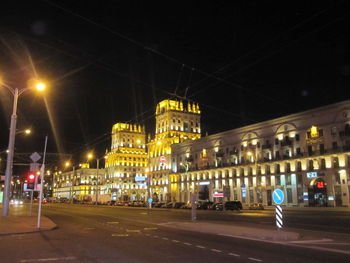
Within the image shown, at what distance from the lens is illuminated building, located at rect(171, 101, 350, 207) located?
64312mm

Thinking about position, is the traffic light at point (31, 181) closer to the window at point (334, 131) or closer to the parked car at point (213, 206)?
the parked car at point (213, 206)

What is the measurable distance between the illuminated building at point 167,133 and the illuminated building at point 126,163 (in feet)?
72.9

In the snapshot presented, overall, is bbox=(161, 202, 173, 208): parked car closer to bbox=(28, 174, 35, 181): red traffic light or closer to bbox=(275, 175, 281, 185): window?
bbox=(275, 175, 281, 185): window

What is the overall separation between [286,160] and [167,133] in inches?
2172

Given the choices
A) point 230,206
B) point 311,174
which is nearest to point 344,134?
point 311,174

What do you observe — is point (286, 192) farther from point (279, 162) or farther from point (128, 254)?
point (128, 254)

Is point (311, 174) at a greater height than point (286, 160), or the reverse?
point (286, 160)

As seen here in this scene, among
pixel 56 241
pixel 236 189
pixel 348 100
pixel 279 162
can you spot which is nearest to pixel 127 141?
pixel 236 189

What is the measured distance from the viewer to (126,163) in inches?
6063

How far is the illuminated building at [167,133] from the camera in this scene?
121312 mm

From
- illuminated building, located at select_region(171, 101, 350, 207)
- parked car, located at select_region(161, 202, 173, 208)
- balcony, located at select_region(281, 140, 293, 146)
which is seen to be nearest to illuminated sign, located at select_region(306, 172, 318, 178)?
illuminated building, located at select_region(171, 101, 350, 207)

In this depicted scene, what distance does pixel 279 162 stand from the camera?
75.9 metres

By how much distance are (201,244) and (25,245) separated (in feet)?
23.3

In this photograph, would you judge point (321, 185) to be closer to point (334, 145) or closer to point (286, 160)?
point (334, 145)
